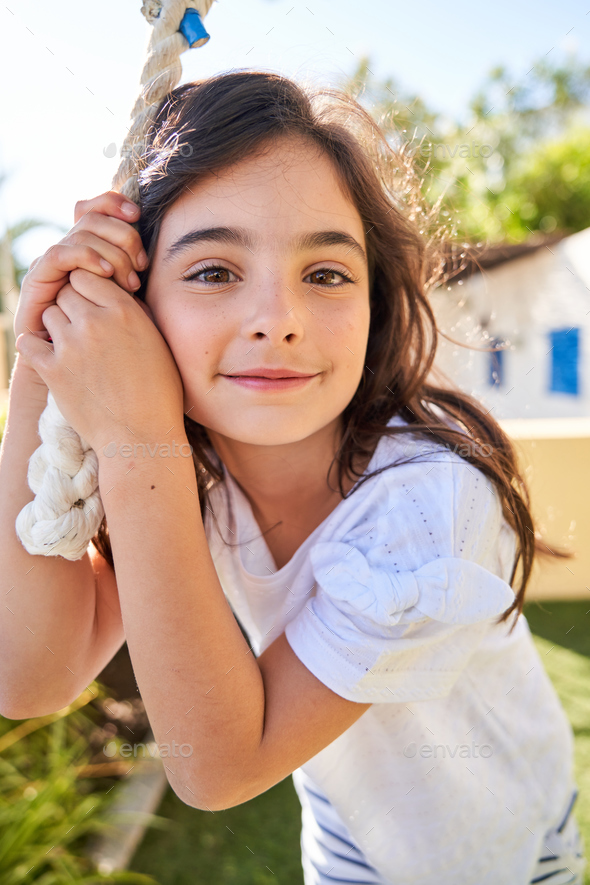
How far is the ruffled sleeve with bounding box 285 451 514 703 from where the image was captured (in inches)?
43.9

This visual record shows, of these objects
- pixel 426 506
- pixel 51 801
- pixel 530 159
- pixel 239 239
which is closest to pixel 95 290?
pixel 239 239

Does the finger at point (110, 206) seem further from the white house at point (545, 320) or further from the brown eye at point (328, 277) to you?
the white house at point (545, 320)

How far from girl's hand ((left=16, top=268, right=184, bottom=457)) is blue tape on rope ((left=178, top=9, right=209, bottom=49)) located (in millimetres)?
497

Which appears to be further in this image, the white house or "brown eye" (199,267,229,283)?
the white house

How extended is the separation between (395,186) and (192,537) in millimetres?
1089

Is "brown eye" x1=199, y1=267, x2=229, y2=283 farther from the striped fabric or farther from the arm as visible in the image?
the striped fabric

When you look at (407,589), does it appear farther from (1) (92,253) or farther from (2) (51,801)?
(2) (51,801)

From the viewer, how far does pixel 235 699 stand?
1074 mm

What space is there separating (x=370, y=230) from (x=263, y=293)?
466 mm

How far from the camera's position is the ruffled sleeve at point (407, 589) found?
1115 millimetres

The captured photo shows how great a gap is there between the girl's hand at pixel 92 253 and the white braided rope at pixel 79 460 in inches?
4.6

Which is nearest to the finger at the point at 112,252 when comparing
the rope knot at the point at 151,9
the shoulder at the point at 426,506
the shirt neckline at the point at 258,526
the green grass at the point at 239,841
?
the rope knot at the point at 151,9

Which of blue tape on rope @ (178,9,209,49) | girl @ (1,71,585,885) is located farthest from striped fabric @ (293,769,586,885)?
blue tape on rope @ (178,9,209,49)

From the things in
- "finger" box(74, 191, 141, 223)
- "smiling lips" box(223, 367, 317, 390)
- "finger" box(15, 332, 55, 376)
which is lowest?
"smiling lips" box(223, 367, 317, 390)
